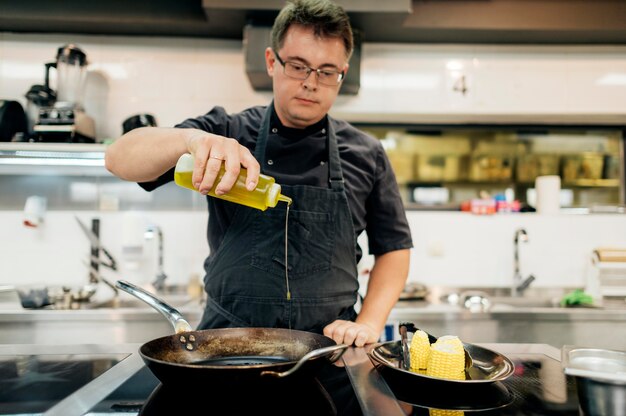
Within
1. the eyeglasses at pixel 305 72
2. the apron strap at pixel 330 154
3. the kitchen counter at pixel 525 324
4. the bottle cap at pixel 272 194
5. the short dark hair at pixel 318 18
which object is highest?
the short dark hair at pixel 318 18

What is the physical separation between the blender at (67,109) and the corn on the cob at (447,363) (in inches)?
97.1

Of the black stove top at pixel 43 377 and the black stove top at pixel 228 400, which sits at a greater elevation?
the black stove top at pixel 228 400

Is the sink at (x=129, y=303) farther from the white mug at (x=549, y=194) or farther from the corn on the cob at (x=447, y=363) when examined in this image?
the white mug at (x=549, y=194)

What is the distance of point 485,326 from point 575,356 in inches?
71.7

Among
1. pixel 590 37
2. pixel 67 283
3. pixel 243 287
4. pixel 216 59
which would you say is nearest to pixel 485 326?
pixel 243 287

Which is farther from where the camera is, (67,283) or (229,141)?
(67,283)

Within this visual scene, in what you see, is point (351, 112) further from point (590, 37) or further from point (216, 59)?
point (590, 37)

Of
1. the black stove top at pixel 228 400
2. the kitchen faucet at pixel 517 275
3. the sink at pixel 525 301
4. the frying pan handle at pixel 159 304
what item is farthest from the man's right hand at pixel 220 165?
the kitchen faucet at pixel 517 275

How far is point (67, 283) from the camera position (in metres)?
2.94

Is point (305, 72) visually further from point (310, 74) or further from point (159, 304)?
point (159, 304)

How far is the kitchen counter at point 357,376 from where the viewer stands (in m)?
0.76

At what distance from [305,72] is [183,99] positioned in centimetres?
186

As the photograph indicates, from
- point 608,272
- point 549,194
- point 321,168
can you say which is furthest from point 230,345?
point 608,272

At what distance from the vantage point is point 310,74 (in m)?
1.35
